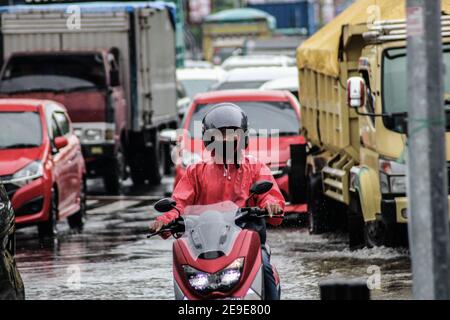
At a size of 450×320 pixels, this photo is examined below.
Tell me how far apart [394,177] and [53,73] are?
1176cm

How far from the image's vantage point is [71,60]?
86.3 ft

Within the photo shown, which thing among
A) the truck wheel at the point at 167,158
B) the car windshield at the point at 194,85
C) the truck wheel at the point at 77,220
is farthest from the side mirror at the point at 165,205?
the car windshield at the point at 194,85

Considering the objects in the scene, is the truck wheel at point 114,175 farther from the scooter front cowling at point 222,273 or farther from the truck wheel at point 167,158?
the scooter front cowling at point 222,273

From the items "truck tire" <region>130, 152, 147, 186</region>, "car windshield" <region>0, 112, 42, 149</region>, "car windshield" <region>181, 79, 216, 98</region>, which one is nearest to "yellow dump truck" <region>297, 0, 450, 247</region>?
"car windshield" <region>0, 112, 42, 149</region>

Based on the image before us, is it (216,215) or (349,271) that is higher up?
(216,215)

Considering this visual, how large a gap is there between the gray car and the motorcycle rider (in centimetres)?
135

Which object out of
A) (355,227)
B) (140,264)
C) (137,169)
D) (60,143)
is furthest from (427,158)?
(137,169)

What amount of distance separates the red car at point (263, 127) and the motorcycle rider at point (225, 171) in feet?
30.8

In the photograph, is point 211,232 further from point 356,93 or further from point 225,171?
point 356,93

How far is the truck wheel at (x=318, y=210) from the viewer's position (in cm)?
1912

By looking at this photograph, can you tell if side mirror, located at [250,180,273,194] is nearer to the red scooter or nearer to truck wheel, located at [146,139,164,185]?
the red scooter
